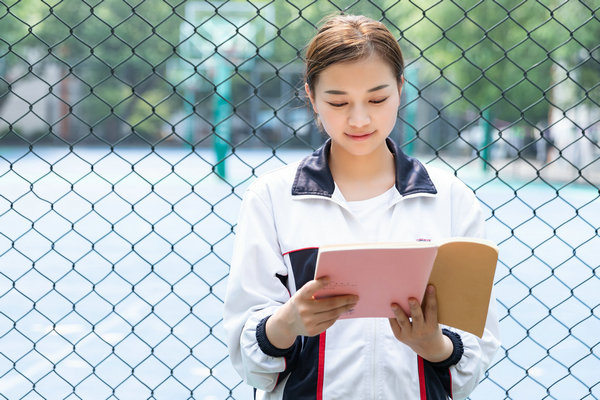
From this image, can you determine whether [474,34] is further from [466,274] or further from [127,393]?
[466,274]

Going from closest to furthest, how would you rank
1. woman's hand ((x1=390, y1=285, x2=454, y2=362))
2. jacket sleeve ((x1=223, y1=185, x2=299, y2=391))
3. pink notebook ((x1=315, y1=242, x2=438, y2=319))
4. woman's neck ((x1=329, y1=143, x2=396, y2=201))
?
pink notebook ((x1=315, y1=242, x2=438, y2=319)) < woman's hand ((x1=390, y1=285, x2=454, y2=362)) < jacket sleeve ((x1=223, y1=185, x2=299, y2=391)) < woman's neck ((x1=329, y1=143, x2=396, y2=201))

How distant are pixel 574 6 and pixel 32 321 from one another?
29.1ft

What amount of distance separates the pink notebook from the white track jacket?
0.17 meters

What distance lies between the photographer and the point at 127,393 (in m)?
2.88

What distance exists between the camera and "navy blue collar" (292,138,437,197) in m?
1.27

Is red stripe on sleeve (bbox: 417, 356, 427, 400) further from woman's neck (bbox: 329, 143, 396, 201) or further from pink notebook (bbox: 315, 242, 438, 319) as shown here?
woman's neck (bbox: 329, 143, 396, 201)

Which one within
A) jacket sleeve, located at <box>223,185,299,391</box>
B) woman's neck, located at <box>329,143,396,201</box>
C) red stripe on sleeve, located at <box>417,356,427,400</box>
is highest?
woman's neck, located at <box>329,143,396,201</box>

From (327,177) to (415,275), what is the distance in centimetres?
35

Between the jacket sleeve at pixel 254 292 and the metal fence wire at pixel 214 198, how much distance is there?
0.41 metres

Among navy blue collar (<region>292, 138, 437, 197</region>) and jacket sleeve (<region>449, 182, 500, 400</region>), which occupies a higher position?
navy blue collar (<region>292, 138, 437, 197</region>)

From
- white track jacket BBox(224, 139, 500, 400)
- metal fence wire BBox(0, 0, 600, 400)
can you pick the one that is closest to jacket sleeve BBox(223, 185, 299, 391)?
white track jacket BBox(224, 139, 500, 400)

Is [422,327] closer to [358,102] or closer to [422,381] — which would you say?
[422,381]

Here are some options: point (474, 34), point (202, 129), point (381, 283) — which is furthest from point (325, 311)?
point (202, 129)

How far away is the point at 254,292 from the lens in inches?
47.7
